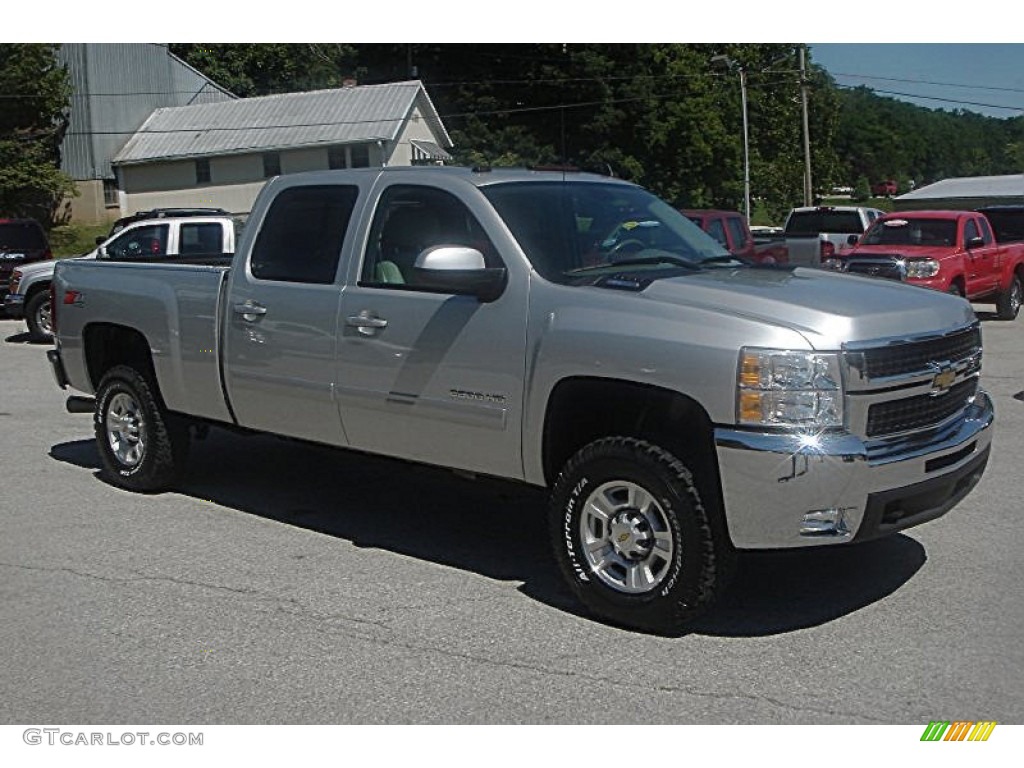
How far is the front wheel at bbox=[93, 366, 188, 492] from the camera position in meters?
7.97

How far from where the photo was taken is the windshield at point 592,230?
6.03 m

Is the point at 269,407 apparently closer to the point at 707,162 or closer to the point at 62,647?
the point at 62,647

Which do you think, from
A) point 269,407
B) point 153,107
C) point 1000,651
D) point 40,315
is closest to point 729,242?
point 40,315

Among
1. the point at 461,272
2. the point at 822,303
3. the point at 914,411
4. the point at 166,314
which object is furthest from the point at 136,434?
the point at 914,411

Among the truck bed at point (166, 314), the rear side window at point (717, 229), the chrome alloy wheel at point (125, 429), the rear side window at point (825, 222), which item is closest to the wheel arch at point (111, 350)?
the truck bed at point (166, 314)

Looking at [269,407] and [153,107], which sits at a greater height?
[153,107]

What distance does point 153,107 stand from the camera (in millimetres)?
54500

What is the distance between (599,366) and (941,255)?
13.6 meters

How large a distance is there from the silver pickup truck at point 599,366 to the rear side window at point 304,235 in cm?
1

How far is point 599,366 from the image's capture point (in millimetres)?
5422

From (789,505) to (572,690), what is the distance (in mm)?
1133
